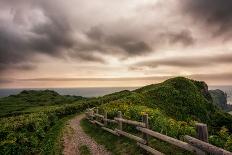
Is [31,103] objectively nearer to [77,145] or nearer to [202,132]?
[77,145]

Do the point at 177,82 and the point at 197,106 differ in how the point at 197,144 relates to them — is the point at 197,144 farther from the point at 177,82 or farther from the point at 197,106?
the point at 177,82

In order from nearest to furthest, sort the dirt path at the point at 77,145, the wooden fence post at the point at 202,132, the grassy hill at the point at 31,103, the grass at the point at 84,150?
the wooden fence post at the point at 202,132, the grass at the point at 84,150, the dirt path at the point at 77,145, the grassy hill at the point at 31,103

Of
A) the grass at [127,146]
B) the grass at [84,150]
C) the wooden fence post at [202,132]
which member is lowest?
the grass at [84,150]

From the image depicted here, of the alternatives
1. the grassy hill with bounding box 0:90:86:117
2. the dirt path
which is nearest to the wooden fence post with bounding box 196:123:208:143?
the dirt path

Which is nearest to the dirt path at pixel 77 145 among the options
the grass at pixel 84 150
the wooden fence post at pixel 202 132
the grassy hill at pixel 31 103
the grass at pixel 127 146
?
the grass at pixel 84 150

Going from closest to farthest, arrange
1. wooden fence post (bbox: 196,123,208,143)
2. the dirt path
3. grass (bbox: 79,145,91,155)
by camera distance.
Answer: wooden fence post (bbox: 196,123,208,143), grass (bbox: 79,145,91,155), the dirt path

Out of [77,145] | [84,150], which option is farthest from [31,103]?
[84,150]

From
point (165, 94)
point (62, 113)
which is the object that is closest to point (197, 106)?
point (165, 94)

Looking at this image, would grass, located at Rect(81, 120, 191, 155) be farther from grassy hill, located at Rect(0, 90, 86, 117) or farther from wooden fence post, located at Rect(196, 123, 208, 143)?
grassy hill, located at Rect(0, 90, 86, 117)

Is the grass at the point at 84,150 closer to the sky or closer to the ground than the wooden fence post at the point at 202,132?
closer to the ground

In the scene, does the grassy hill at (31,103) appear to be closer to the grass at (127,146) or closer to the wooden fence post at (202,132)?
the grass at (127,146)

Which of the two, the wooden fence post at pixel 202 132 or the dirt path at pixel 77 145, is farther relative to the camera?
the dirt path at pixel 77 145

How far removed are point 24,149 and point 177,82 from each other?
4374 centimetres

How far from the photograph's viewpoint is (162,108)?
47.6 metres
